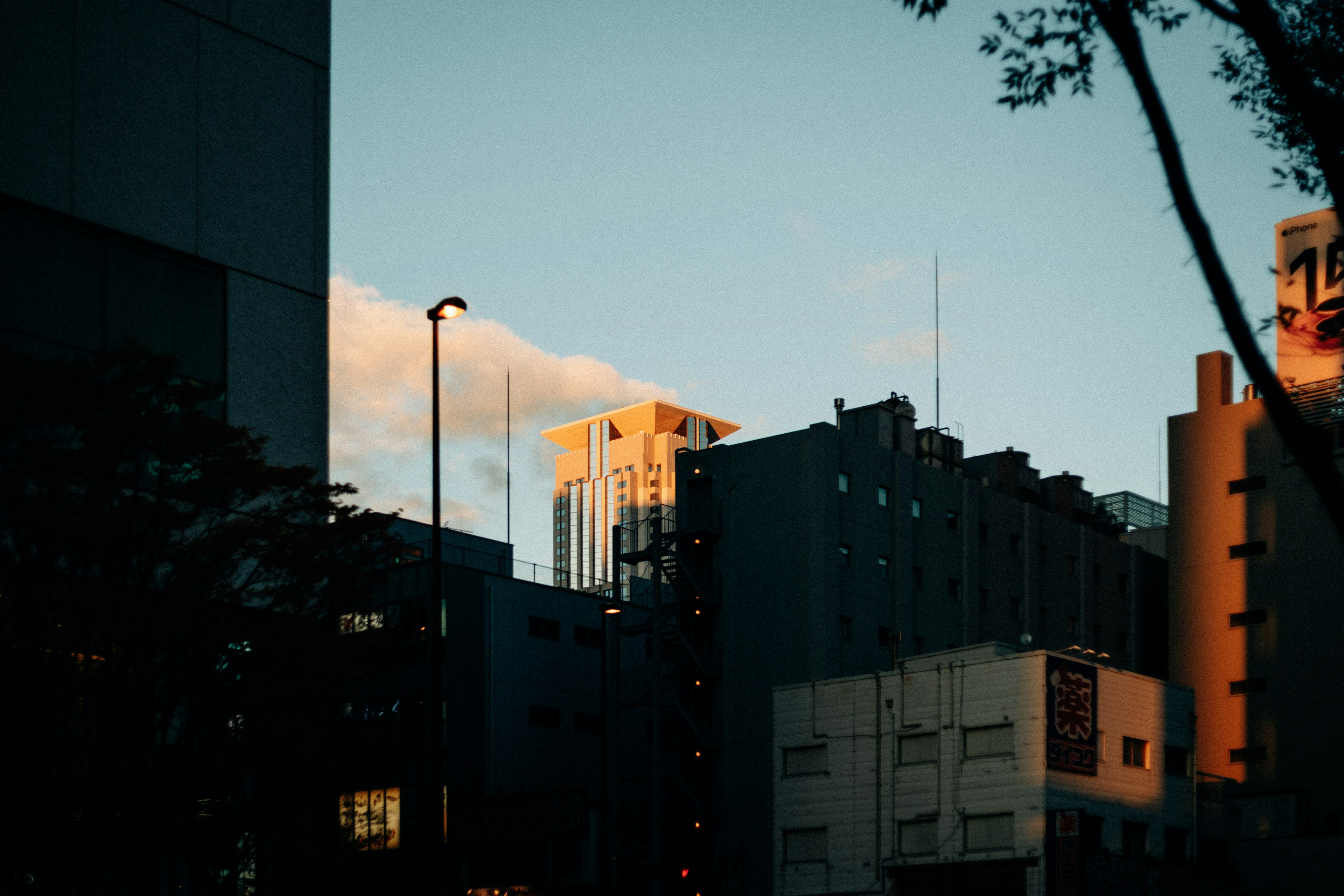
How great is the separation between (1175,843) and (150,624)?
47047mm

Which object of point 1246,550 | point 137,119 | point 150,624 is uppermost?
A: point 137,119

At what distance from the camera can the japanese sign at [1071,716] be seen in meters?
53.2

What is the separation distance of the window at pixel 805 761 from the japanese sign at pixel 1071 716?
9.54 meters

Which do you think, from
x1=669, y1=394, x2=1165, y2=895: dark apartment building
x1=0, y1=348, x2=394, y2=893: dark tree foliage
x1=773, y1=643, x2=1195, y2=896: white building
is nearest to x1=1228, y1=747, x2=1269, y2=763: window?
x1=669, y1=394, x2=1165, y2=895: dark apartment building

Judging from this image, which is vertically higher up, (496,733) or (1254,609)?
(1254,609)

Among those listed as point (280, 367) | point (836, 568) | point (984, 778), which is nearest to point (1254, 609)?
point (836, 568)

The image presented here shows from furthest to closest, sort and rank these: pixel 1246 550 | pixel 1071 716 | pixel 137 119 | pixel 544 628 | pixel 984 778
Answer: pixel 1246 550 → pixel 544 628 → pixel 984 778 → pixel 1071 716 → pixel 137 119

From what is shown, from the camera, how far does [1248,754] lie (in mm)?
71812

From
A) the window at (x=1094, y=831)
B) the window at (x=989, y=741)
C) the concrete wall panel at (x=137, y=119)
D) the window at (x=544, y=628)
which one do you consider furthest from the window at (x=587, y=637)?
the concrete wall panel at (x=137, y=119)

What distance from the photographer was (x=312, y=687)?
24484 mm

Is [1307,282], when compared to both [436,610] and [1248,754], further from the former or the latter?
[436,610]

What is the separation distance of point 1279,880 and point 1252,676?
13.9 metres

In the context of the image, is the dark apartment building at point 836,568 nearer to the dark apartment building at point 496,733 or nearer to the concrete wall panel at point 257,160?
the dark apartment building at point 496,733

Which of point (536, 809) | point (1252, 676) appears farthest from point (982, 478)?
point (536, 809)
